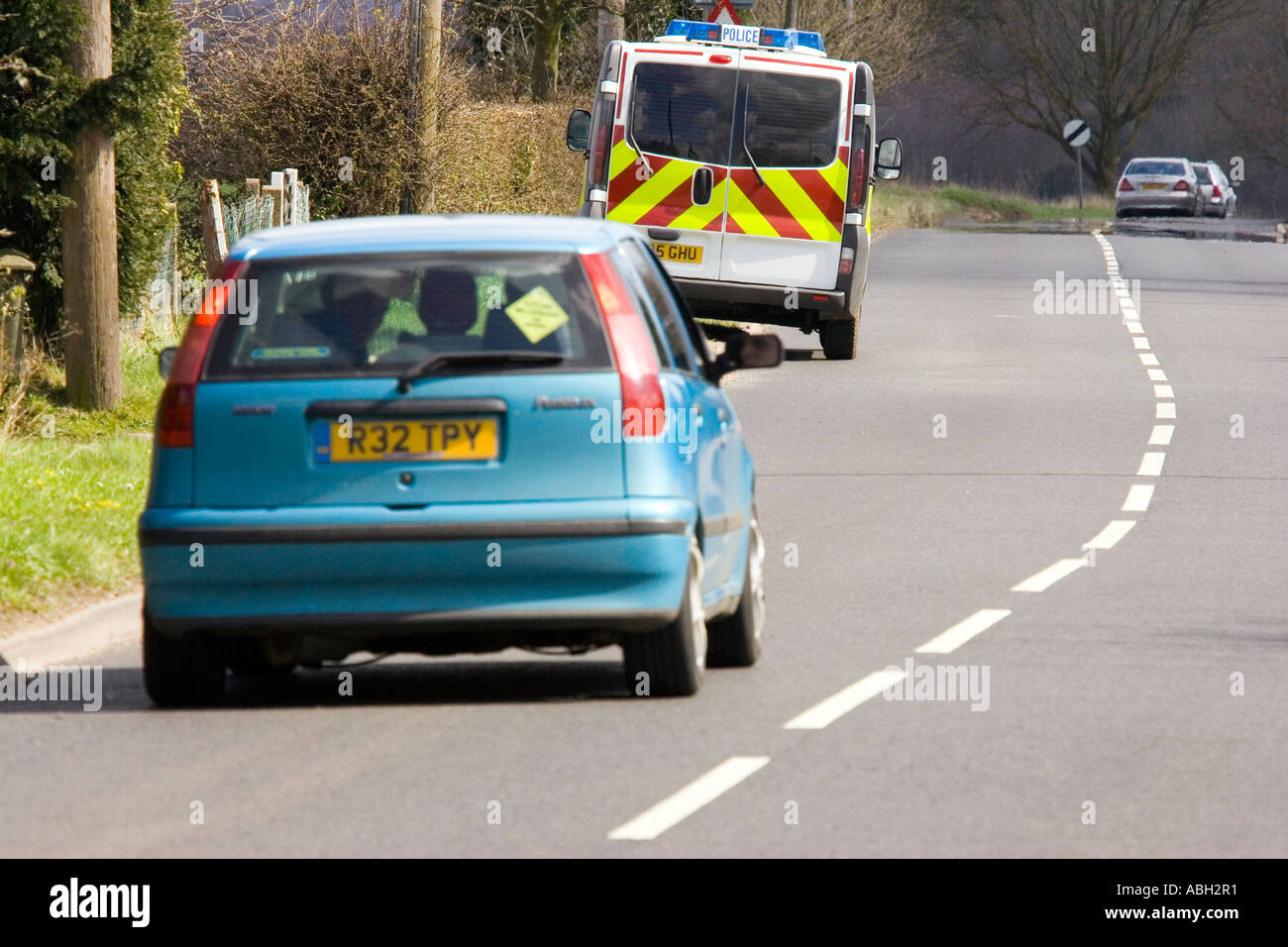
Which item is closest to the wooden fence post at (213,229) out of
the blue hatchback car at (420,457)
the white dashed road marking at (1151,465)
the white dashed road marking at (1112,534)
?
the white dashed road marking at (1151,465)

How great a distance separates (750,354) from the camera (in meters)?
9.28

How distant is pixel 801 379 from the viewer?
71.7ft

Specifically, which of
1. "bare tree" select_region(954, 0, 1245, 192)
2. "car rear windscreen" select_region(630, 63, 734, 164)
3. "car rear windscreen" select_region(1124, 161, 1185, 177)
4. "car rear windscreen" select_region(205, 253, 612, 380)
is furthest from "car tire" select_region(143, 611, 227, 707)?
"bare tree" select_region(954, 0, 1245, 192)

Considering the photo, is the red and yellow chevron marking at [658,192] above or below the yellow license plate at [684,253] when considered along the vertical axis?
above

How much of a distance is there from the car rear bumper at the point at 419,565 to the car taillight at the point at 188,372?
0.27 meters

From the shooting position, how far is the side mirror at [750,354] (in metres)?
9.18

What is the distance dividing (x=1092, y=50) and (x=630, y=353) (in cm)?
7945

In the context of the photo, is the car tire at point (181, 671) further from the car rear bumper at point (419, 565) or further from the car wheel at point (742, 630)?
the car wheel at point (742, 630)

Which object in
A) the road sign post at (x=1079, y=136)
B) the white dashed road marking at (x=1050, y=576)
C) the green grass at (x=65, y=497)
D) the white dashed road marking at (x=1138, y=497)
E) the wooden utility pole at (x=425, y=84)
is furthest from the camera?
the road sign post at (x=1079, y=136)

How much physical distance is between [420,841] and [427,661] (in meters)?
3.35

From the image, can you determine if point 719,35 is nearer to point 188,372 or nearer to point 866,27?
point 188,372

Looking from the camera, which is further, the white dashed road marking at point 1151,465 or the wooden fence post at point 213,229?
the wooden fence post at point 213,229

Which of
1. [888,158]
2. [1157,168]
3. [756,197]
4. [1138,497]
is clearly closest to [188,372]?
[1138,497]

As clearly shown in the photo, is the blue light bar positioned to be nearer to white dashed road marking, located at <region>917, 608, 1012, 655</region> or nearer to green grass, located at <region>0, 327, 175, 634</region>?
green grass, located at <region>0, 327, 175, 634</region>
